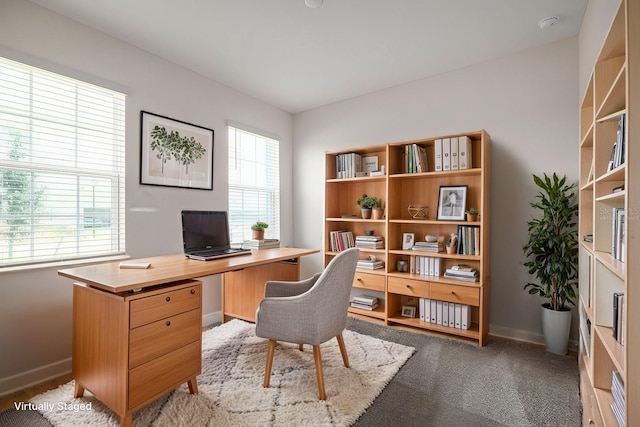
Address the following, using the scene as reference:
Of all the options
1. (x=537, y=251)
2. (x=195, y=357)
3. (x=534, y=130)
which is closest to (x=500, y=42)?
(x=534, y=130)

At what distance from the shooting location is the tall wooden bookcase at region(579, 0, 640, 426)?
936 millimetres

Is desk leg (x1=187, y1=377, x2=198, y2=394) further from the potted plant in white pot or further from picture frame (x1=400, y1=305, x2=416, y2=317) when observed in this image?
the potted plant in white pot

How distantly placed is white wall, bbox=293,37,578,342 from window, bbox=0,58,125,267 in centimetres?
274

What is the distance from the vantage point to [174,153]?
9.62ft

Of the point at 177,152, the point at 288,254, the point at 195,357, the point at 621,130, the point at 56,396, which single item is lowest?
the point at 56,396

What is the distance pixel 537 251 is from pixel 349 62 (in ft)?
7.47

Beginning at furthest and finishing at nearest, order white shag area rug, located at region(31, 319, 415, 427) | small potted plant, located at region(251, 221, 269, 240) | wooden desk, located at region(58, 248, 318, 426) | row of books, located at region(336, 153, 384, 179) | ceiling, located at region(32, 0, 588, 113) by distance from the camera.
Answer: row of books, located at region(336, 153, 384, 179), small potted plant, located at region(251, 221, 269, 240), ceiling, located at region(32, 0, 588, 113), white shag area rug, located at region(31, 319, 415, 427), wooden desk, located at region(58, 248, 318, 426)

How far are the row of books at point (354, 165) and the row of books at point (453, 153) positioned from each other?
71cm

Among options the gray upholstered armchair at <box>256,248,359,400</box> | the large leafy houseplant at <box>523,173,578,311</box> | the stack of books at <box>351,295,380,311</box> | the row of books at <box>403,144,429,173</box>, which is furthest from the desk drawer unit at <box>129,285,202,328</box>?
the large leafy houseplant at <box>523,173,578,311</box>

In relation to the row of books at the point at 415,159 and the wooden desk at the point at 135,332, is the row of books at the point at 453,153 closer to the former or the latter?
the row of books at the point at 415,159

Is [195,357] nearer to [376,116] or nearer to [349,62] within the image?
[349,62]

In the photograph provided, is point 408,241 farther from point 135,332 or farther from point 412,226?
point 135,332

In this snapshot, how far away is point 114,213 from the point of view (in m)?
2.57

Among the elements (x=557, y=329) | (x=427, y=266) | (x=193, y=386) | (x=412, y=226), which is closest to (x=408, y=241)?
(x=412, y=226)
